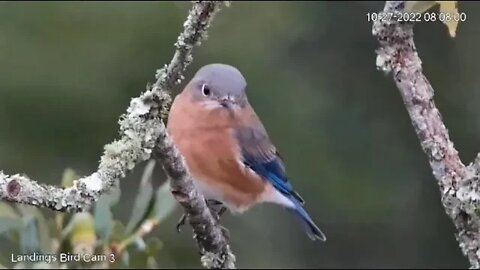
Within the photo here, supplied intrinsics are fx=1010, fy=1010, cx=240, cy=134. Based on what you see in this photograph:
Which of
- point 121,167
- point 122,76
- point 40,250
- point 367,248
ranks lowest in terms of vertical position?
point 121,167

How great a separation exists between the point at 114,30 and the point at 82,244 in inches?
115

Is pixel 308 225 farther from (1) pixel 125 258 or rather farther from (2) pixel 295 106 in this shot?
(2) pixel 295 106

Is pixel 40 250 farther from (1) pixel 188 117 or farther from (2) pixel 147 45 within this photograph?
(2) pixel 147 45

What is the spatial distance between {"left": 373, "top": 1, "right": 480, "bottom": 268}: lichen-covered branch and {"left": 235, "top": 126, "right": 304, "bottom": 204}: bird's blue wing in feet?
4.17

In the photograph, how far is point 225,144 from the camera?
8.43 ft

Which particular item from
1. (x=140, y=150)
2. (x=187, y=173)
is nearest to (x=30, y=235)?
(x=187, y=173)

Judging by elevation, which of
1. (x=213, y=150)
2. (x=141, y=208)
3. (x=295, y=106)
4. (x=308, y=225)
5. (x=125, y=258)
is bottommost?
(x=125, y=258)

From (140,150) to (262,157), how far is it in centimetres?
152

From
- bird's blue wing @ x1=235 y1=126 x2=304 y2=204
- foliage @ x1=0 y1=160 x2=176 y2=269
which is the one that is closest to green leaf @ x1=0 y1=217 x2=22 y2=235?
foliage @ x1=0 y1=160 x2=176 y2=269

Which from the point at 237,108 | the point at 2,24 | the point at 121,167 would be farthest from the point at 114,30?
the point at 121,167

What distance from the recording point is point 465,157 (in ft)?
14.8

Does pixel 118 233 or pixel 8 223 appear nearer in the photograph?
pixel 8 223

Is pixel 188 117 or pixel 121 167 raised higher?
pixel 188 117

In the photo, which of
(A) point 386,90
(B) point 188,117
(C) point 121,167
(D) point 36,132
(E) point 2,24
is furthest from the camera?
(A) point 386,90
